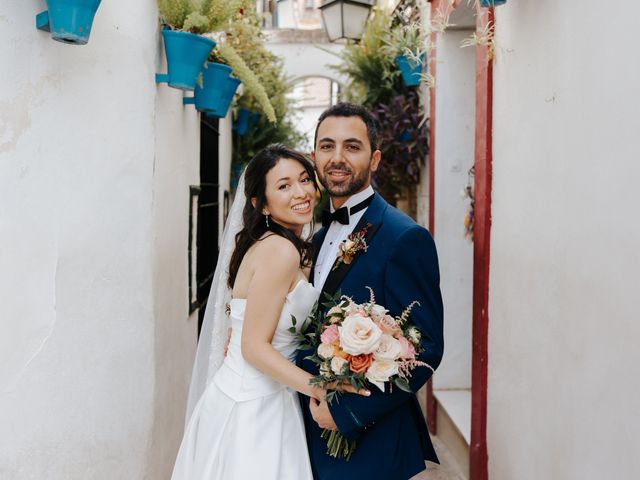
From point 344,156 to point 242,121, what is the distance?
4273 mm

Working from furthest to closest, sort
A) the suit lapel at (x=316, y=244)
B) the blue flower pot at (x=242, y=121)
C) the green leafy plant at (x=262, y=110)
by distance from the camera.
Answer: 1. the blue flower pot at (x=242, y=121)
2. the green leafy plant at (x=262, y=110)
3. the suit lapel at (x=316, y=244)

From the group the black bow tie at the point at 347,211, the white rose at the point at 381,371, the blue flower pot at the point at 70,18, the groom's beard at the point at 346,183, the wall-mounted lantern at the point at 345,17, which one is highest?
the wall-mounted lantern at the point at 345,17

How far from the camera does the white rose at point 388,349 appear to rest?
196 centimetres

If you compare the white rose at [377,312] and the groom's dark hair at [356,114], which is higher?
the groom's dark hair at [356,114]

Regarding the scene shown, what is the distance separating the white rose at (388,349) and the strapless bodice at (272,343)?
19.9 inches

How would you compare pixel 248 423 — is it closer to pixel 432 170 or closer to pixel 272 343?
pixel 272 343

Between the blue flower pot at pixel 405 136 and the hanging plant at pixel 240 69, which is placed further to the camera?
the blue flower pot at pixel 405 136

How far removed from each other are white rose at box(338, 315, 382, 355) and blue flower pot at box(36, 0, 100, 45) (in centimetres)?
125

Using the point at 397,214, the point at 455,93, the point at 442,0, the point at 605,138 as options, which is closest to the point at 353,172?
the point at 397,214

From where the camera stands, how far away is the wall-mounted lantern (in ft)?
18.0

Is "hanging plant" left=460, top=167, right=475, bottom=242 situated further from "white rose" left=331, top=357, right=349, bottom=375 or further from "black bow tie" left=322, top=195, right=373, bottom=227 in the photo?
"white rose" left=331, top=357, right=349, bottom=375

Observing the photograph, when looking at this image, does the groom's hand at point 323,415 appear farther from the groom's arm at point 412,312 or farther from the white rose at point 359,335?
the white rose at point 359,335

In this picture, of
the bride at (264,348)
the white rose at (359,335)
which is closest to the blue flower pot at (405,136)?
the bride at (264,348)

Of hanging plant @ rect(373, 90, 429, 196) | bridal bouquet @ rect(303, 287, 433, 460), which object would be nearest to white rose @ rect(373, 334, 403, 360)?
bridal bouquet @ rect(303, 287, 433, 460)
